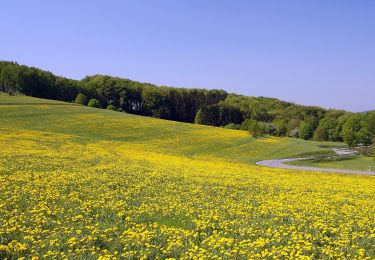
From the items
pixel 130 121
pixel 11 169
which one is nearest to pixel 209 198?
pixel 11 169

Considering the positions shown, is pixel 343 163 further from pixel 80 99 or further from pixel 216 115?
pixel 80 99

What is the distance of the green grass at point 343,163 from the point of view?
173 feet

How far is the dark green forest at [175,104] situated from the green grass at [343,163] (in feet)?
160

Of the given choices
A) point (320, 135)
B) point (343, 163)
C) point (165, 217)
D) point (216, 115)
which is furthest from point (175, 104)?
point (165, 217)

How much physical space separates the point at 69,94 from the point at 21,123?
78413 millimetres

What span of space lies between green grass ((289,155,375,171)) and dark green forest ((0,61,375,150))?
1922 inches

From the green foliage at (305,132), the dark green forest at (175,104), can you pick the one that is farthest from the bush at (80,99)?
the green foliage at (305,132)

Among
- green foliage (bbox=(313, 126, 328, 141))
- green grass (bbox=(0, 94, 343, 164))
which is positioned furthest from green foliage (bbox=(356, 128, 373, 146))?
green foliage (bbox=(313, 126, 328, 141))

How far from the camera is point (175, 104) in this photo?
164750 mm

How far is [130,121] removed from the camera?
253 ft

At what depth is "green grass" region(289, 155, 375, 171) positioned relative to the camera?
5281 cm

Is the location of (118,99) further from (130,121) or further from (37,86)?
(130,121)

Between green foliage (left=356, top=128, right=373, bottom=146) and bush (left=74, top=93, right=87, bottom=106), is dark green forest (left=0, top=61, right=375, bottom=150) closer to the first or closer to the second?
bush (left=74, top=93, right=87, bottom=106)

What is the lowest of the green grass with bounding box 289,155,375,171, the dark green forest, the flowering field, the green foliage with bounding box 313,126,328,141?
the green grass with bounding box 289,155,375,171
